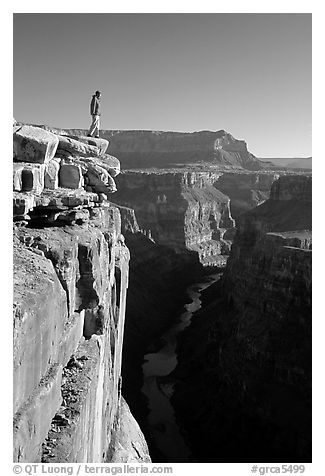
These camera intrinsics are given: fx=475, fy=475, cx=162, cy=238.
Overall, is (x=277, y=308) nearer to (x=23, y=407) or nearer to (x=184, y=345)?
(x=184, y=345)

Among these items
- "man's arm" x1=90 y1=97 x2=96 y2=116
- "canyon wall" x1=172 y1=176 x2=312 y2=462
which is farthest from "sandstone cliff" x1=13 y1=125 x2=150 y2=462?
"canyon wall" x1=172 y1=176 x2=312 y2=462

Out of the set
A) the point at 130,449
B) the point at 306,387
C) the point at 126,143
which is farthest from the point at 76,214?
the point at 126,143

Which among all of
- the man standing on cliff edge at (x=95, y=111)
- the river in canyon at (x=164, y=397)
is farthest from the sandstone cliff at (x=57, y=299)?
the river in canyon at (x=164, y=397)

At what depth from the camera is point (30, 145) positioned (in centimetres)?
1147

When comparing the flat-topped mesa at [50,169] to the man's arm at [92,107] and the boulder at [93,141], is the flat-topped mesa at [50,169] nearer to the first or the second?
the boulder at [93,141]

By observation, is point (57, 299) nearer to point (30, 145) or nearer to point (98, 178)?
point (30, 145)

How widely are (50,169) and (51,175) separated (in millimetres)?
170

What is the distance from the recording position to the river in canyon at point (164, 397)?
111 feet

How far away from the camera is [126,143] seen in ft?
458

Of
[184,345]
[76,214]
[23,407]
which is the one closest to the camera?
[23,407]

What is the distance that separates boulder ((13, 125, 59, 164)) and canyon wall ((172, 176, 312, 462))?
28.4m

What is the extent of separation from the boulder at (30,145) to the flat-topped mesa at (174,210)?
78240 mm

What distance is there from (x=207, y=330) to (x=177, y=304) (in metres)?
18.1

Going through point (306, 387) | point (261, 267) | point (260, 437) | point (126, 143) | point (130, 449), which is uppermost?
point (126, 143)
